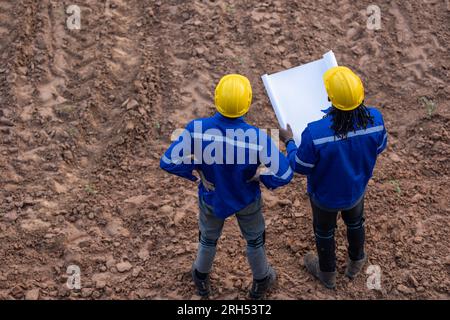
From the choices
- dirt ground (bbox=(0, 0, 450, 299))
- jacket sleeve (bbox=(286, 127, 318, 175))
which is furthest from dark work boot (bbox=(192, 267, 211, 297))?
jacket sleeve (bbox=(286, 127, 318, 175))

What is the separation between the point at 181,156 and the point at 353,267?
164 centimetres

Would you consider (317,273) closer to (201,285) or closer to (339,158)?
(201,285)

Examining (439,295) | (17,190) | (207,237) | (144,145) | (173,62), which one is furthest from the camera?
(173,62)

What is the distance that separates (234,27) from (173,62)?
2.52 ft

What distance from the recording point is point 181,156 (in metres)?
3.90

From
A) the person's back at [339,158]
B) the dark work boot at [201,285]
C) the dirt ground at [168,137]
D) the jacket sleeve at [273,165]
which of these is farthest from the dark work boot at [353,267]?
the jacket sleeve at [273,165]

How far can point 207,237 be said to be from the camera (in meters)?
4.25

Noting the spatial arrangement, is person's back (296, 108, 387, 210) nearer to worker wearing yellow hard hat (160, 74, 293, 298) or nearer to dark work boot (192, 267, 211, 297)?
worker wearing yellow hard hat (160, 74, 293, 298)

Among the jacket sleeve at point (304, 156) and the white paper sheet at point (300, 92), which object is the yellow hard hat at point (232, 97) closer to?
the jacket sleeve at point (304, 156)

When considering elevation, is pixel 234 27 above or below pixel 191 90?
above

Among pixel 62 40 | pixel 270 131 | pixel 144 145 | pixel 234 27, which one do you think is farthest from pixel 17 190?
pixel 234 27

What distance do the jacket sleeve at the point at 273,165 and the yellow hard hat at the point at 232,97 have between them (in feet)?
0.79

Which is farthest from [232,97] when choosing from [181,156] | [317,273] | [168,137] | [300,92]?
[168,137]

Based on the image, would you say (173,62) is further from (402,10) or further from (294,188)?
(402,10)
